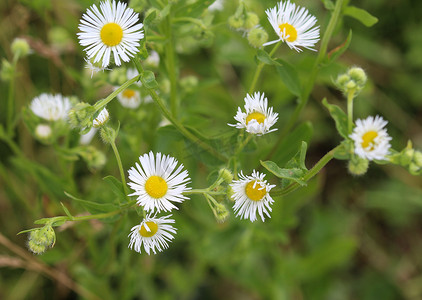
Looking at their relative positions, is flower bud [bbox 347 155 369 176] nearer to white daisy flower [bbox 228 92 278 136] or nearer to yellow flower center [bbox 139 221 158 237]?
white daisy flower [bbox 228 92 278 136]

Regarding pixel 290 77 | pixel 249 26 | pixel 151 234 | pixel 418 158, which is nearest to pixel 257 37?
pixel 249 26

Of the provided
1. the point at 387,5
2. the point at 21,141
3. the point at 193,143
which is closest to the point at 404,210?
the point at 387,5

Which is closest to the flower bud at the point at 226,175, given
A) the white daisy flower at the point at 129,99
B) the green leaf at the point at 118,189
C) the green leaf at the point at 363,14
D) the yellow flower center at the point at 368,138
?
the green leaf at the point at 118,189

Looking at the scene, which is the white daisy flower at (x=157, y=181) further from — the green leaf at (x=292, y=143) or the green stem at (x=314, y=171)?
the green leaf at (x=292, y=143)

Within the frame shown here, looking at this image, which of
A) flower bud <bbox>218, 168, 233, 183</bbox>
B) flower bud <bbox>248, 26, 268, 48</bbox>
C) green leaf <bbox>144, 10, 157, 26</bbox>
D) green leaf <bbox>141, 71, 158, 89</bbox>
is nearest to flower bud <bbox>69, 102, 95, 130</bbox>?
green leaf <bbox>141, 71, 158, 89</bbox>

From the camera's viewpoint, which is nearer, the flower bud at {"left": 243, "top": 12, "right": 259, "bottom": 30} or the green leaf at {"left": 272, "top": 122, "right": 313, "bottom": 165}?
the flower bud at {"left": 243, "top": 12, "right": 259, "bottom": 30}
